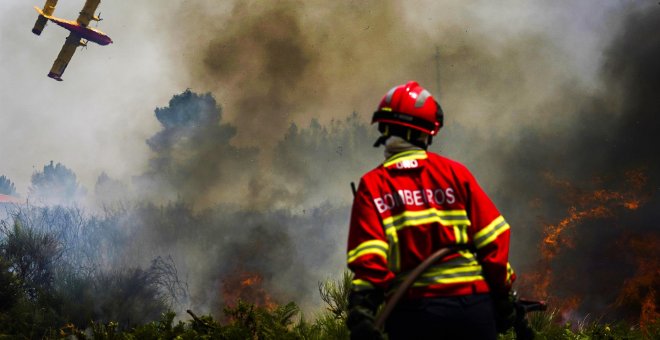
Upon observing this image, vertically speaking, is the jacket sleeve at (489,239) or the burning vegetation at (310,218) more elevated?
the burning vegetation at (310,218)

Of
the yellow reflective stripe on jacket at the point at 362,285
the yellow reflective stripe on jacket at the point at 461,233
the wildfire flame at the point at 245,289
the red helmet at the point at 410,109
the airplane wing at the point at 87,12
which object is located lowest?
the yellow reflective stripe on jacket at the point at 362,285

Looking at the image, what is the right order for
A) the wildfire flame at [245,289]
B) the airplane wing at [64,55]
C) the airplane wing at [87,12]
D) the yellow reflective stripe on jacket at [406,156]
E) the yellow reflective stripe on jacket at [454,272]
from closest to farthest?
the yellow reflective stripe on jacket at [454,272] → the yellow reflective stripe on jacket at [406,156] → the wildfire flame at [245,289] → the airplane wing at [87,12] → the airplane wing at [64,55]

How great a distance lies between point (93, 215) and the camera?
37.6m

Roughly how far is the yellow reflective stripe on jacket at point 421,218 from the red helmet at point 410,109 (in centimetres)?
51

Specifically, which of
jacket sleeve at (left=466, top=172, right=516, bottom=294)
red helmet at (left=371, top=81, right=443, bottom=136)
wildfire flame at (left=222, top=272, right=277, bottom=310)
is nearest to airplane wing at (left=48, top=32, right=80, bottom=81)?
wildfire flame at (left=222, top=272, right=277, bottom=310)

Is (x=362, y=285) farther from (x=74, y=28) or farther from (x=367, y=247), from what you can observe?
(x=74, y=28)

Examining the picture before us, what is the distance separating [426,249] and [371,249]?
11.9 inches

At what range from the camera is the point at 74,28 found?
32.3 metres

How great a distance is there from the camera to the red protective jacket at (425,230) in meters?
3.41

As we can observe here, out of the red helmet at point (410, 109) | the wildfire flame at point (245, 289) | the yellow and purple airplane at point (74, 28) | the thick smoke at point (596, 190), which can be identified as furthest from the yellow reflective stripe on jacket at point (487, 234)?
the yellow and purple airplane at point (74, 28)

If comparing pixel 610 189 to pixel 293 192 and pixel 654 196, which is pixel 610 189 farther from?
pixel 293 192

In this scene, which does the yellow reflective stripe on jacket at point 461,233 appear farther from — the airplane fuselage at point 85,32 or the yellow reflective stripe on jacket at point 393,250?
the airplane fuselage at point 85,32

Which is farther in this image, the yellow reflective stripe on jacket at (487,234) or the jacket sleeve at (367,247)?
the yellow reflective stripe on jacket at (487,234)

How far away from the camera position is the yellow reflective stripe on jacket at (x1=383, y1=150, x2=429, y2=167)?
3.64 meters
